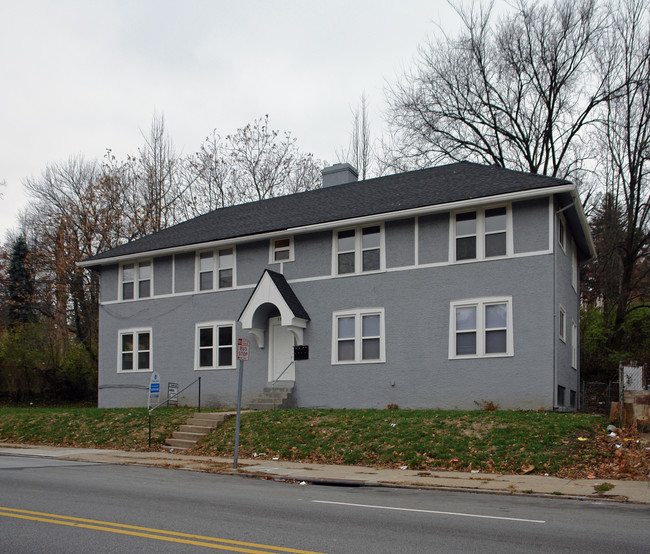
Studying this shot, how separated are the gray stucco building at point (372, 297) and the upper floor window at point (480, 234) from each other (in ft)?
0.14

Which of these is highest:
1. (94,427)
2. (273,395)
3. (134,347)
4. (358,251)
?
(358,251)

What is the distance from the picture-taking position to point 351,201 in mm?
24141

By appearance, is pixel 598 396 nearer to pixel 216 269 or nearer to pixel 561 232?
pixel 561 232

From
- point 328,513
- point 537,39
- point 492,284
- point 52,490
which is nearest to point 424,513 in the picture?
point 328,513

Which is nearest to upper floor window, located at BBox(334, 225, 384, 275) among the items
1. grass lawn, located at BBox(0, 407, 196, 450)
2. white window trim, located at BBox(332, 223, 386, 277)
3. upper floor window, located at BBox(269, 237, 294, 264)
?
white window trim, located at BBox(332, 223, 386, 277)

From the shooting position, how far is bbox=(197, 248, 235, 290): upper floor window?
2502 cm

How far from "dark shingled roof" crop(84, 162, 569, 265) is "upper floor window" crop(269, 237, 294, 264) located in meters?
0.56

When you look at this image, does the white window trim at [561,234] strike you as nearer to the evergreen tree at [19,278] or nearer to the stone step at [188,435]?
the stone step at [188,435]

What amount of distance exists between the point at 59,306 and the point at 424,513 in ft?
118

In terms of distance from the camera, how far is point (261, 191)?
Answer: 140 feet

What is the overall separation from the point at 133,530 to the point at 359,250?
1542 centimetres

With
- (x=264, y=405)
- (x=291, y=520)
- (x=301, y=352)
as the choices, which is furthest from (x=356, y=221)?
(x=291, y=520)

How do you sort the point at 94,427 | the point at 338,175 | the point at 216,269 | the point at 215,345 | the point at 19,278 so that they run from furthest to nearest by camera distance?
the point at 19,278
the point at 338,175
the point at 216,269
the point at 215,345
the point at 94,427

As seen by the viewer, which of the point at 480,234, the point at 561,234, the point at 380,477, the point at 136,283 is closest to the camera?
the point at 380,477
